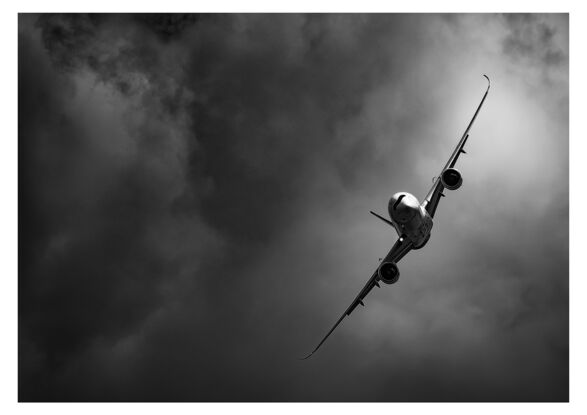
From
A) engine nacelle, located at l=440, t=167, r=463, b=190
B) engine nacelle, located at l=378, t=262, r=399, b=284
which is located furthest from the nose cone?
engine nacelle, located at l=378, t=262, r=399, b=284

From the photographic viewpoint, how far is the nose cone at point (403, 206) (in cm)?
3428

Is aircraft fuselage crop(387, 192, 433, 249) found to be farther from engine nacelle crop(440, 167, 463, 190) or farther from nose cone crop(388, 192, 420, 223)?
engine nacelle crop(440, 167, 463, 190)

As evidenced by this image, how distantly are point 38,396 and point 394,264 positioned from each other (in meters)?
94.0

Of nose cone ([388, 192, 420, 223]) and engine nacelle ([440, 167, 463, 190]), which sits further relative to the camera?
engine nacelle ([440, 167, 463, 190])

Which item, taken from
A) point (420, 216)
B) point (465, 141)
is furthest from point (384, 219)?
point (465, 141)

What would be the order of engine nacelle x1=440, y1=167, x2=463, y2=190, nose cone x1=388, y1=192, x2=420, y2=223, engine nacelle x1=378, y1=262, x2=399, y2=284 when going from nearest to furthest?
nose cone x1=388, y1=192, x2=420, y2=223
engine nacelle x1=440, y1=167, x2=463, y2=190
engine nacelle x1=378, y1=262, x2=399, y2=284

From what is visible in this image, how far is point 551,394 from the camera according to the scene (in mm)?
80000

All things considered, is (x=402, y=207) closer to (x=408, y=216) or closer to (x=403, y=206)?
(x=403, y=206)

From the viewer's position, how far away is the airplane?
34531 millimetres

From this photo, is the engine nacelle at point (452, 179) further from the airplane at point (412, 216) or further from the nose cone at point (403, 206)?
the nose cone at point (403, 206)

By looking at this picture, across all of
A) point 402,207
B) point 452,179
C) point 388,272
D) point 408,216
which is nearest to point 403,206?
point 402,207

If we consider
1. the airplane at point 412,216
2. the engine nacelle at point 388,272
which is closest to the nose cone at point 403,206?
the airplane at point 412,216

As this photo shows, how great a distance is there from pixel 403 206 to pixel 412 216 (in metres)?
1.18

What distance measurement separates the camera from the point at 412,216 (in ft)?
114
